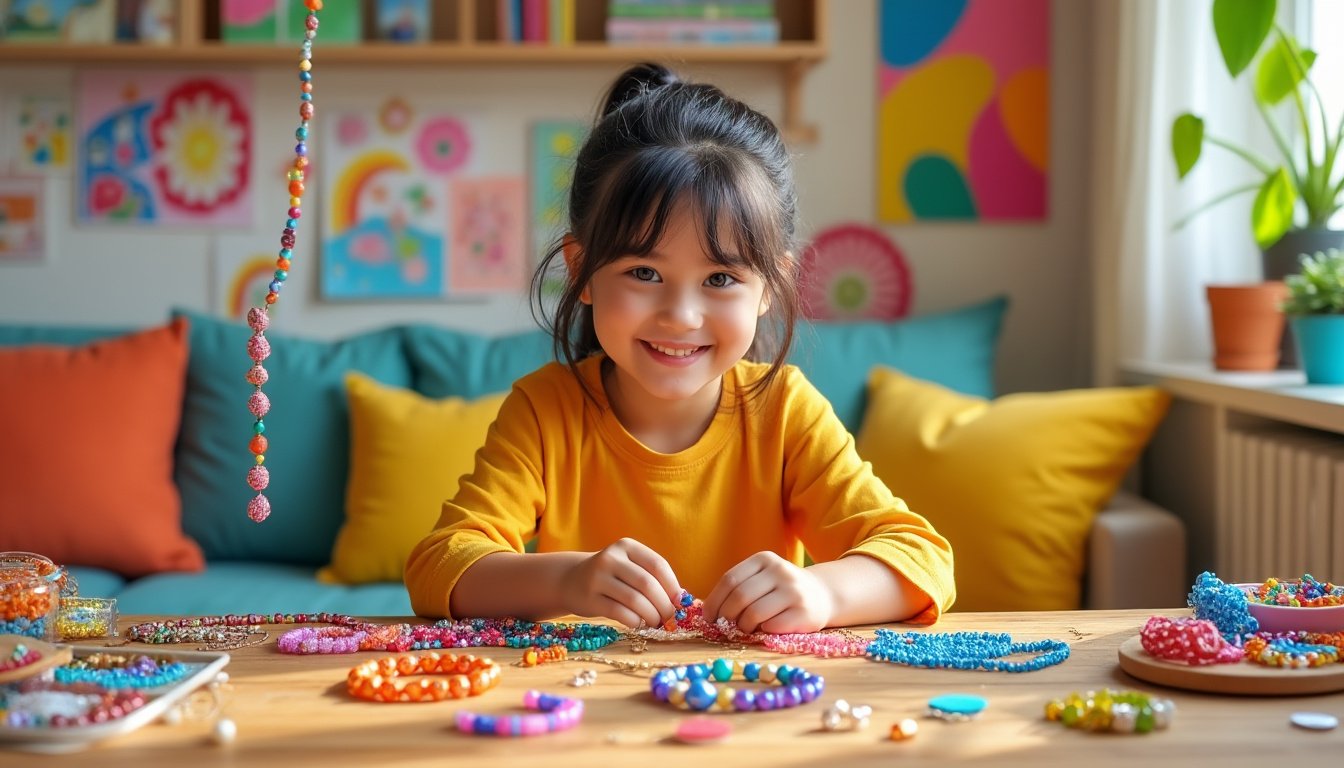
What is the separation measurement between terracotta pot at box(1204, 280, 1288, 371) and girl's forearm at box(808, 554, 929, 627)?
1.43 meters

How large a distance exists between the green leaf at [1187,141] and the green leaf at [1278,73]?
4.6 inches

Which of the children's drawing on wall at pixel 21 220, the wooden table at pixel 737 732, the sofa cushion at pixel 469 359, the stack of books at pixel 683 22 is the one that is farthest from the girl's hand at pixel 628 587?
the children's drawing on wall at pixel 21 220

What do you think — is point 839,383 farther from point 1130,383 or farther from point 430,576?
point 430,576

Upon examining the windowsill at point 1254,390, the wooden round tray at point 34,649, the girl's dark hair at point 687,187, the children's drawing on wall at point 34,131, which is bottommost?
the wooden round tray at point 34,649

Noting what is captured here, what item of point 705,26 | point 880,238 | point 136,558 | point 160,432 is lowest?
point 136,558

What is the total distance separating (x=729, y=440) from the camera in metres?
1.63

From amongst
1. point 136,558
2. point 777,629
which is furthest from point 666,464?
point 136,558

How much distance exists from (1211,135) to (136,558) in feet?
7.72

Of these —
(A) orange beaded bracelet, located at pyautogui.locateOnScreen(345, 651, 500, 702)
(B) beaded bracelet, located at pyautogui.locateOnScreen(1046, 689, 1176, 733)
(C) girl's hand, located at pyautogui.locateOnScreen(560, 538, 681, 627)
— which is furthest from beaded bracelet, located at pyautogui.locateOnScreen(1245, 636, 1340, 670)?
(A) orange beaded bracelet, located at pyautogui.locateOnScreen(345, 651, 500, 702)

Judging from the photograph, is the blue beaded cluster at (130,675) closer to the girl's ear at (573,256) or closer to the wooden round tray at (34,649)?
the wooden round tray at (34,649)

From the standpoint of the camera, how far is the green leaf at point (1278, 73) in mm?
2357

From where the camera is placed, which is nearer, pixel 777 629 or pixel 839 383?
pixel 777 629

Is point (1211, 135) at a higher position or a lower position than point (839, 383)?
higher

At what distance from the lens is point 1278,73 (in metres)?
2.40
